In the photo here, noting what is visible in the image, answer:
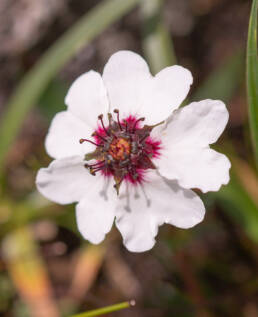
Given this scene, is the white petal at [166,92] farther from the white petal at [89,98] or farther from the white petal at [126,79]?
the white petal at [89,98]

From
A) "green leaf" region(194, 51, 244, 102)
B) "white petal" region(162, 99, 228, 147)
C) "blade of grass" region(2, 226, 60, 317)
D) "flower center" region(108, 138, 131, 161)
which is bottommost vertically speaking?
A: "blade of grass" region(2, 226, 60, 317)

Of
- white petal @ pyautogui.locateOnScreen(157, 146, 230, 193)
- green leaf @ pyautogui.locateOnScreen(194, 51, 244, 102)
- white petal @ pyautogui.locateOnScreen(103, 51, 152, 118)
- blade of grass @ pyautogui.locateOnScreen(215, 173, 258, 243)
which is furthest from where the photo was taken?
green leaf @ pyautogui.locateOnScreen(194, 51, 244, 102)

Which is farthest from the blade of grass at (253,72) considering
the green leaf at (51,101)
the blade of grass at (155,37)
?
the green leaf at (51,101)

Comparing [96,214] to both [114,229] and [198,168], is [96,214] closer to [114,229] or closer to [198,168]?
[198,168]

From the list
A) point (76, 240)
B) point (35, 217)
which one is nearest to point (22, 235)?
point (35, 217)

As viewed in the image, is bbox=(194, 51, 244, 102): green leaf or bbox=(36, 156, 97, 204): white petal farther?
bbox=(194, 51, 244, 102): green leaf

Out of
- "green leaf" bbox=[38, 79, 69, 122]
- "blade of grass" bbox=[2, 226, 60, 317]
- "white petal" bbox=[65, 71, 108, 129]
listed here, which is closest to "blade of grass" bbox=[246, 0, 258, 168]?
"white petal" bbox=[65, 71, 108, 129]

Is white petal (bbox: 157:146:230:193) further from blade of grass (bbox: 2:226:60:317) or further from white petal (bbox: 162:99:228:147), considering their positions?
blade of grass (bbox: 2:226:60:317)
